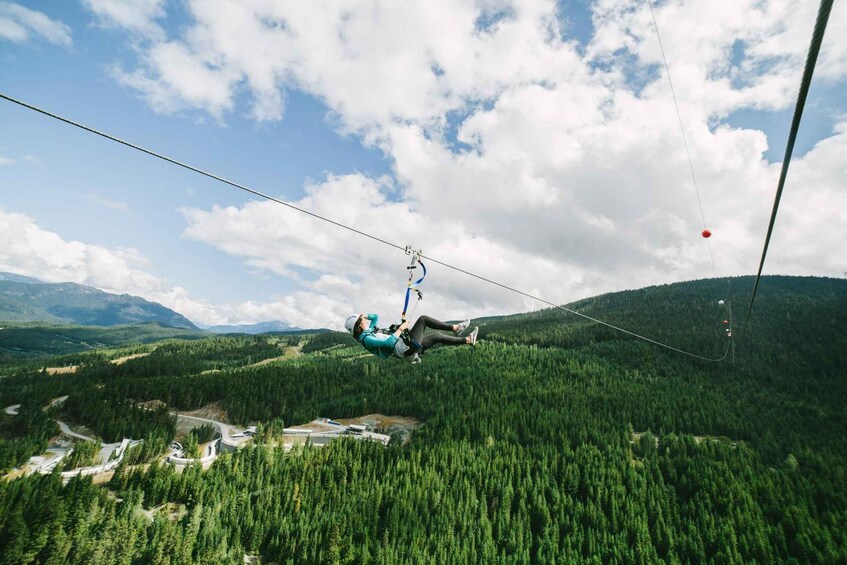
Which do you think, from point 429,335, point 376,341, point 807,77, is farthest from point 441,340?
point 807,77

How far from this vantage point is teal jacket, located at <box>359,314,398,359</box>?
15612 mm

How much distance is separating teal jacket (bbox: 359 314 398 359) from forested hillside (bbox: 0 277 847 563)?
5024 cm

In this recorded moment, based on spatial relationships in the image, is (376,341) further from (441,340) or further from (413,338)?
(441,340)

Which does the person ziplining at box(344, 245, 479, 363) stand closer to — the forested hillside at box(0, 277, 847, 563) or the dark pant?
the dark pant

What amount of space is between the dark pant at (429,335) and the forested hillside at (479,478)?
168 ft

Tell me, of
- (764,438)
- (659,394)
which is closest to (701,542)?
(764,438)

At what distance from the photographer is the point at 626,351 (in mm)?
164625

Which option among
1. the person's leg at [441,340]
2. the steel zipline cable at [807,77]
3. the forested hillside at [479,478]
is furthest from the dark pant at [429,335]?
the forested hillside at [479,478]

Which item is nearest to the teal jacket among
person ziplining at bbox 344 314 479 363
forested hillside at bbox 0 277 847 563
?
person ziplining at bbox 344 314 479 363

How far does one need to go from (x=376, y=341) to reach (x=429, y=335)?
2372mm

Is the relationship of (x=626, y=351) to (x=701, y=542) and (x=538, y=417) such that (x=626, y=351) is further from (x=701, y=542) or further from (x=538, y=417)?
(x=701, y=542)

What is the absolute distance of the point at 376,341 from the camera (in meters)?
16.0

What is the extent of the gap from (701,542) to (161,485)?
87471 mm

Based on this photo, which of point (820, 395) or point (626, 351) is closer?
point (820, 395)
